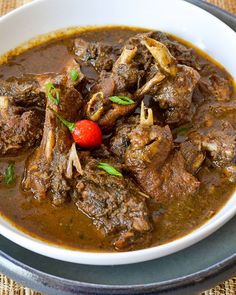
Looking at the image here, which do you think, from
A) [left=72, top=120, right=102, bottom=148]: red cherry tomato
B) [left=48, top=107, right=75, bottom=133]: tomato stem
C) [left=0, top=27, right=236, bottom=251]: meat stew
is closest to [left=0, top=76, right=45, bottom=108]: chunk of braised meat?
[left=0, top=27, right=236, bottom=251]: meat stew

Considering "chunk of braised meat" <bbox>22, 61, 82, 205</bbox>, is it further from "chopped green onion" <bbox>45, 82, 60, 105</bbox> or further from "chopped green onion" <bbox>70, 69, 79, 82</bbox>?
"chopped green onion" <bbox>70, 69, 79, 82</bbox>

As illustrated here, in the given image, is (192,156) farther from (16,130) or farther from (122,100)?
(16,130)

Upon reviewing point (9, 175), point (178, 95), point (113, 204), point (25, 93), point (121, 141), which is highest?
point (178, 95)

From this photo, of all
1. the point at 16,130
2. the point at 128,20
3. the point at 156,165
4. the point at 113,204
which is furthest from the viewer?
the point at 128,20

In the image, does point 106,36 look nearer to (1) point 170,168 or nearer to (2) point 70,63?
(2) point 70,63

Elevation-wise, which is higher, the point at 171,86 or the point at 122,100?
the point at 171,86

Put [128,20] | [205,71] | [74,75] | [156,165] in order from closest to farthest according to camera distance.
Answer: [156,165] → [74,75] → [205,71] → [128,20]

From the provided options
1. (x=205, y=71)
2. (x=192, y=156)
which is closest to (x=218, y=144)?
(x=192, y=156)
